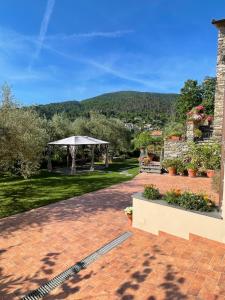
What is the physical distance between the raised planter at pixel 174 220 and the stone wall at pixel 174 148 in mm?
11368

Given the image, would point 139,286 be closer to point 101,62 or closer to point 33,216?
point 33,216

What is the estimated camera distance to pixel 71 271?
485 centimetres

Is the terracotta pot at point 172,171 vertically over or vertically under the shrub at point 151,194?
under

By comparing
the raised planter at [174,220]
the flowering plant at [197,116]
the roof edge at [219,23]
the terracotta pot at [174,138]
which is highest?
the roof edge at [219,23]

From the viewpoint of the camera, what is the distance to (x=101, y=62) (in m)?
23.8

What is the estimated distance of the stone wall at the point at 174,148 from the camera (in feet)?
57.8

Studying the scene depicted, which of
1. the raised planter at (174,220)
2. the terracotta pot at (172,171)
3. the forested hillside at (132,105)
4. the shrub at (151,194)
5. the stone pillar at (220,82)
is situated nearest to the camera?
the raised planter at (174,220)

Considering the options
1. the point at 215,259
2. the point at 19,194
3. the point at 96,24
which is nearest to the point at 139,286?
the point at 215,259

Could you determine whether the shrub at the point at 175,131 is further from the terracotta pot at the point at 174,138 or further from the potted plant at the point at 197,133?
the potted plant at the point at 197,133

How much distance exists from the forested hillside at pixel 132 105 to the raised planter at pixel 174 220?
181 ft

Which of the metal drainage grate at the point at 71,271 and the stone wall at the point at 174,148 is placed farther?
the stone wall at the point at 174,148

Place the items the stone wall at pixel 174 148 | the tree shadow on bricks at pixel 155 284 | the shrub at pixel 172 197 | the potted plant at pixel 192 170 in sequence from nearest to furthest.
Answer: the tree shadow on bricks at pixel 155 284, the shrub at pixel 172 197, the potted plant at pixel 192 170, the stone wall at pixel 174 148

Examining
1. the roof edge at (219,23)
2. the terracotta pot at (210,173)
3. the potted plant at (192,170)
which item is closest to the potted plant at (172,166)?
the potted plant at (192,170)

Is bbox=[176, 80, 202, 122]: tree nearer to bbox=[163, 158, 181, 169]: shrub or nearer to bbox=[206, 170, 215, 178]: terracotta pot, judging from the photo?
bbox=[163, 158, 181, 169]: shrub
